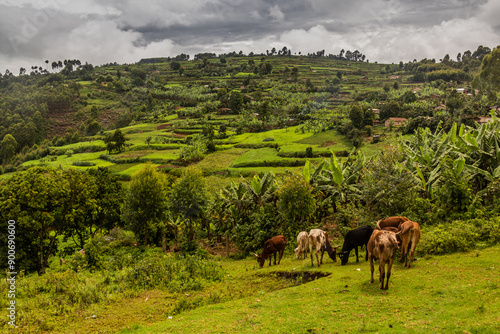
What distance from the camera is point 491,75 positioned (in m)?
68.6

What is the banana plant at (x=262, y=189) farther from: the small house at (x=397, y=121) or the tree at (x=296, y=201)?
the small house at (x=397, y=121)

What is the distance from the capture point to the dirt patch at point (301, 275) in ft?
36.7

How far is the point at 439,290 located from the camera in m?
7.80

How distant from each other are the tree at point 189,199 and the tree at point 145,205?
204cm

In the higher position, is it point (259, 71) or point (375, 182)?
point (259, 71)

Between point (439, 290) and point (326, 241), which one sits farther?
point (326, 241)

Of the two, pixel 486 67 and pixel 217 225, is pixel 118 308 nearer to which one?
pixel 217 225

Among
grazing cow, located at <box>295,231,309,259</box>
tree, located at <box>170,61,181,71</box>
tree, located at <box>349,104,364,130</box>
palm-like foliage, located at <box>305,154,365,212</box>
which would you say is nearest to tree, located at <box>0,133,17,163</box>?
tree, located at <box>349,104,364,130</box>

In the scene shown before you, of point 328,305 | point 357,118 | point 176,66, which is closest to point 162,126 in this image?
point 357,118

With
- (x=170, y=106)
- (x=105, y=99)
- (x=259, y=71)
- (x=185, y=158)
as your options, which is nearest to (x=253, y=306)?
(x=185, y=158)

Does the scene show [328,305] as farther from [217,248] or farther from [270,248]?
[217,248]

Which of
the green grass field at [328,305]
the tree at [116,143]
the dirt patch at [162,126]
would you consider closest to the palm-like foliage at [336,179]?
the green grass field at [328,305]

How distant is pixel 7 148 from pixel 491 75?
400 ft

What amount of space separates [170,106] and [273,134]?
169 ft
